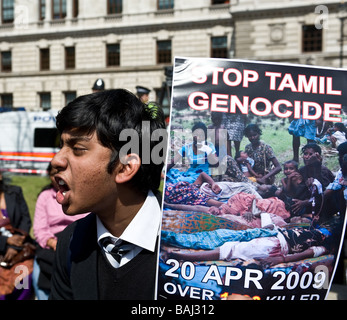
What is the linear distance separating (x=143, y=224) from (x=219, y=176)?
1.33ft

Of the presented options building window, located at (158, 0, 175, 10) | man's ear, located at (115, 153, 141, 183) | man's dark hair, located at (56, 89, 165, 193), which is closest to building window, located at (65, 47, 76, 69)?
building window, located at (158, 0, 175, 10)

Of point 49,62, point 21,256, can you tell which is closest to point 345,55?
point 49,62

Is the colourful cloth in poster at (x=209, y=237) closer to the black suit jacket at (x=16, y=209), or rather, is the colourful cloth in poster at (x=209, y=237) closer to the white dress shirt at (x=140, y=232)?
the white dress shirt at (x=140, y=232)

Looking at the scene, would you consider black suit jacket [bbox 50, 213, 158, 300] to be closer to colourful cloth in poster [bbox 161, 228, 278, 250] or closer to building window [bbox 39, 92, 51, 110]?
colourful cloth in poster [bbox 161, 228, 278, 250]

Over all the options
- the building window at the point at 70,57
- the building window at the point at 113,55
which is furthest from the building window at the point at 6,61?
the building window at the point at 113,55

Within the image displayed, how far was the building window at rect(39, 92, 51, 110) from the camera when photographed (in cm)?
2995

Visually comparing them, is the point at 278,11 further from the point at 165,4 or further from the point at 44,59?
the point at 44,59

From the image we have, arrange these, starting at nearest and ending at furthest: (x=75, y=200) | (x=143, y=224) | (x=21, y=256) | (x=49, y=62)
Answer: (x=75, y=200) → (x=143, y=224) → (x=21, y=256) → (x=49, y=62)

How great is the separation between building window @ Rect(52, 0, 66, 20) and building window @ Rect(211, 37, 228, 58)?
427 inches

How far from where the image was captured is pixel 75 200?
1672mm

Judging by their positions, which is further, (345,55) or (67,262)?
(345,55)

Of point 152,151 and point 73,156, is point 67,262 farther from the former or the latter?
point 152,151

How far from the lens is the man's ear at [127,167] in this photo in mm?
1743
